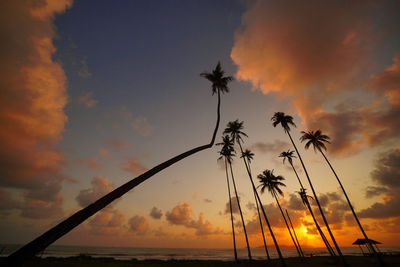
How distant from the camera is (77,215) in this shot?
4.39 metres

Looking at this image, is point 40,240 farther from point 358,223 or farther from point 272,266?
point 358,223

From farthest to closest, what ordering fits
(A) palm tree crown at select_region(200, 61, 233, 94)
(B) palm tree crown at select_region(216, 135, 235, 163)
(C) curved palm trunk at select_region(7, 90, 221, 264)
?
(B) palm tree crown at select_region(216, 135, 235, 163)
(A) palm tree crown at select_region(200, 61, 233, 94)
(C) curved palm trunk at select_region(7, 90, 221, 264)

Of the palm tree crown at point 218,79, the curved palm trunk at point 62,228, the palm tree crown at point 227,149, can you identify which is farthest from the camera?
the palm tree crown at point 227,149

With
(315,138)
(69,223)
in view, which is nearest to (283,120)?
(315,138)

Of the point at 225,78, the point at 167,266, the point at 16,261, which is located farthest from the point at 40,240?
the point at 167,266

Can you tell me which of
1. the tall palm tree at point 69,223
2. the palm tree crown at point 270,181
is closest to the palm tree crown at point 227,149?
the palm tree crown at point 270,181

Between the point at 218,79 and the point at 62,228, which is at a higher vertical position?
the point at 218,79

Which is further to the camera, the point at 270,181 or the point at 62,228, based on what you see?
the point at 270,181

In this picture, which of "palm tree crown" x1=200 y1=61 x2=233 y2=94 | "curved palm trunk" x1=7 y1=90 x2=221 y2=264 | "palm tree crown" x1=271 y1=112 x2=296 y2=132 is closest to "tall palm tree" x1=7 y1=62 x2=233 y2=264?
"curved palm trunk" x1=7 y1=90 x2=221 y2=264

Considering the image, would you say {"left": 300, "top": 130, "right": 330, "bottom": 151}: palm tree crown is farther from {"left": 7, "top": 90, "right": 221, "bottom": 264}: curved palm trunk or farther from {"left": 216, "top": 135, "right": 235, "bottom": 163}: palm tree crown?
{"left": 7, "top": 90, "right": 221, "bottom": 264}: curved palm trunk

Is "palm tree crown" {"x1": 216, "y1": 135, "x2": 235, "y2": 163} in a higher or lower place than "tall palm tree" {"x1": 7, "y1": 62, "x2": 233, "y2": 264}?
higher

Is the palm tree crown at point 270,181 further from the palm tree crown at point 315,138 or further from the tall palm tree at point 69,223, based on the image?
the tall palm tree at point 69,223

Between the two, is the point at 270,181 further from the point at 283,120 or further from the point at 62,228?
the point at 62,228

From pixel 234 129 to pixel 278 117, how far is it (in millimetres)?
8624
